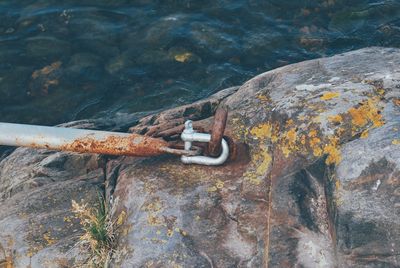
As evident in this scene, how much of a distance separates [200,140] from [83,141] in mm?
1205

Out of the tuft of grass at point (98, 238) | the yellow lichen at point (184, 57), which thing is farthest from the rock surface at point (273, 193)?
the yellow lichen at point (184, 57)

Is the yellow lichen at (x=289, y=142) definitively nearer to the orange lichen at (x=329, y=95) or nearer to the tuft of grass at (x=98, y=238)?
the orange lichen at (x=329, y=95)

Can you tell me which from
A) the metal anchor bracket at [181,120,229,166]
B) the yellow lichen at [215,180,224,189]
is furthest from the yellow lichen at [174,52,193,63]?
the yellow lichen at [215,180,224,189]

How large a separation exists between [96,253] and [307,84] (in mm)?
2628

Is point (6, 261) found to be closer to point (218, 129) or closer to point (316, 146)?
point (218, 129)

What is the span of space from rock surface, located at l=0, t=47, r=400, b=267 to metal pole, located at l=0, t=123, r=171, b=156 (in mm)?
224

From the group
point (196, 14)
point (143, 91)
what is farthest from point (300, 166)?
point (196, 14)

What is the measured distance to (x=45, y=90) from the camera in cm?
826

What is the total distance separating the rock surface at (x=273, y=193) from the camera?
11.6 ft

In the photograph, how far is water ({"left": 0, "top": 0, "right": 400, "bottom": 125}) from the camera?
8141mm

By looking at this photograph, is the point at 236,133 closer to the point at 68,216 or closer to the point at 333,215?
the point at 333,215

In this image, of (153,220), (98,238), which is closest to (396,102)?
(153,220)

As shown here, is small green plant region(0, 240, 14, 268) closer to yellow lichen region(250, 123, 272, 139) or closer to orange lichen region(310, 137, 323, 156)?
yellow lichen region(250, 123, 272, 139)

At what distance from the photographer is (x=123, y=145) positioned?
15.4 feet
